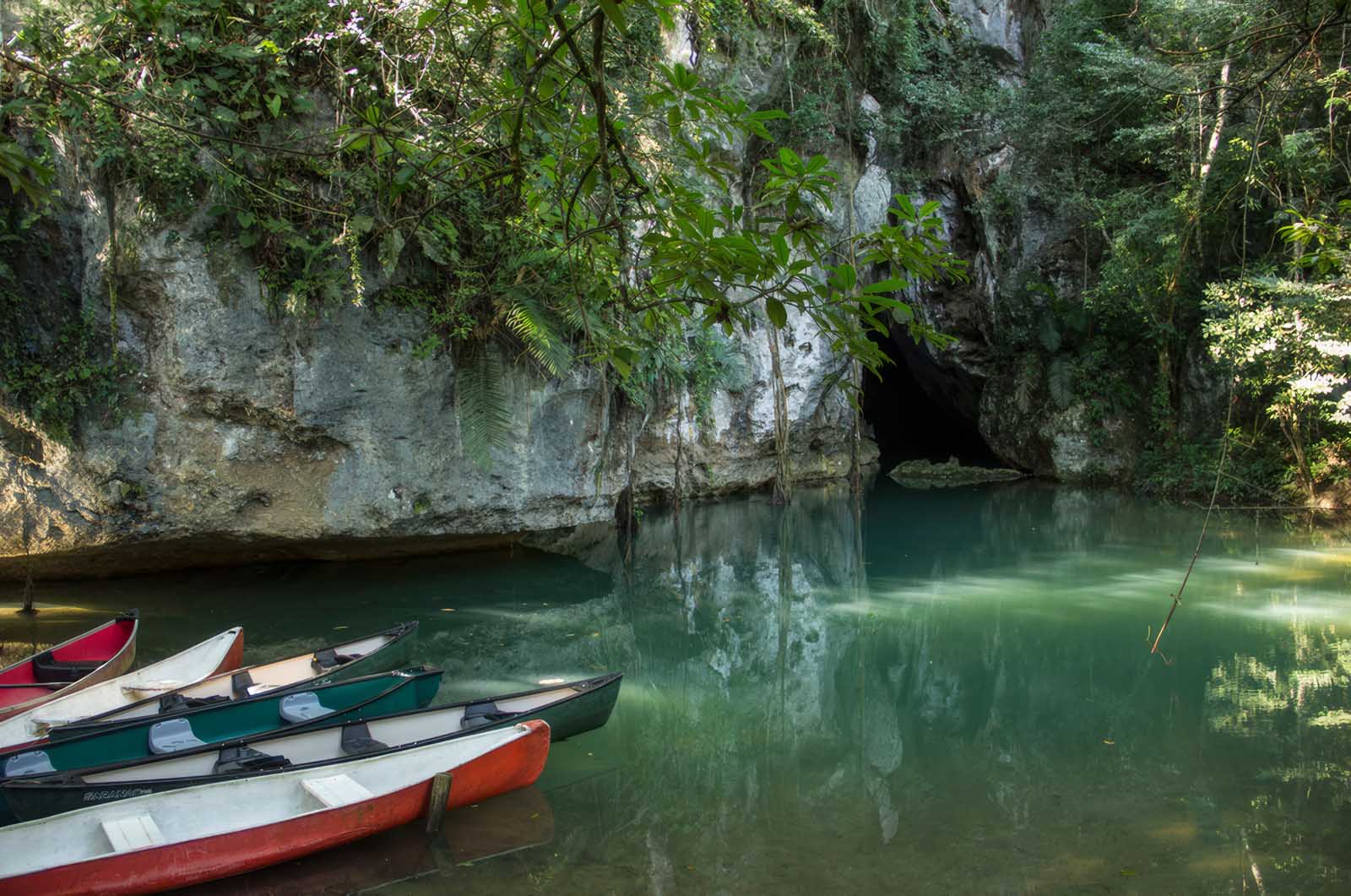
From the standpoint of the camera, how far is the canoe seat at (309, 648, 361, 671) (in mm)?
6332

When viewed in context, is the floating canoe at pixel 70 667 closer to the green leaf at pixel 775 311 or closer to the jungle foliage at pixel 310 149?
the jungle foliage at pixel 310 149

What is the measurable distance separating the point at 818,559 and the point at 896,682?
512 centimetres

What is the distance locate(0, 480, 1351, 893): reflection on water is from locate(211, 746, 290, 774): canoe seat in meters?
0.58

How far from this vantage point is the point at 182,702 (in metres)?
5.25

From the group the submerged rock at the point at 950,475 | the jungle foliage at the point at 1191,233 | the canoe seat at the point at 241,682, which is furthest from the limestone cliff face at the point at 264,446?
the submerged rock at the point at 950,475

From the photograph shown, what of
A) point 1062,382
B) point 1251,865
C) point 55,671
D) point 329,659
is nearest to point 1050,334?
point 1062,382

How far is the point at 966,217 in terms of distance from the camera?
2005 centimetres

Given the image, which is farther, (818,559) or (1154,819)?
(818,559)

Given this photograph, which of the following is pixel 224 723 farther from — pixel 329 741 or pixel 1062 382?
pixel 1062 382

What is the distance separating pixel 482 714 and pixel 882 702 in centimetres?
301

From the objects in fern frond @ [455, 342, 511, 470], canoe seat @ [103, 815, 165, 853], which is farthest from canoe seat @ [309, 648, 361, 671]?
fern frond @ [455, 342, 511, 470]

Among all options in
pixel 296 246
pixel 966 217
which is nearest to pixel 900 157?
pixel 966 217

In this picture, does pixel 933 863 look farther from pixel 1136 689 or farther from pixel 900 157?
pixel 900 157

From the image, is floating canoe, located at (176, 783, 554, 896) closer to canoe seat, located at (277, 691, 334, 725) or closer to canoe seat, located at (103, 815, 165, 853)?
canoe seat, located at (103, 815, 165, 853)
